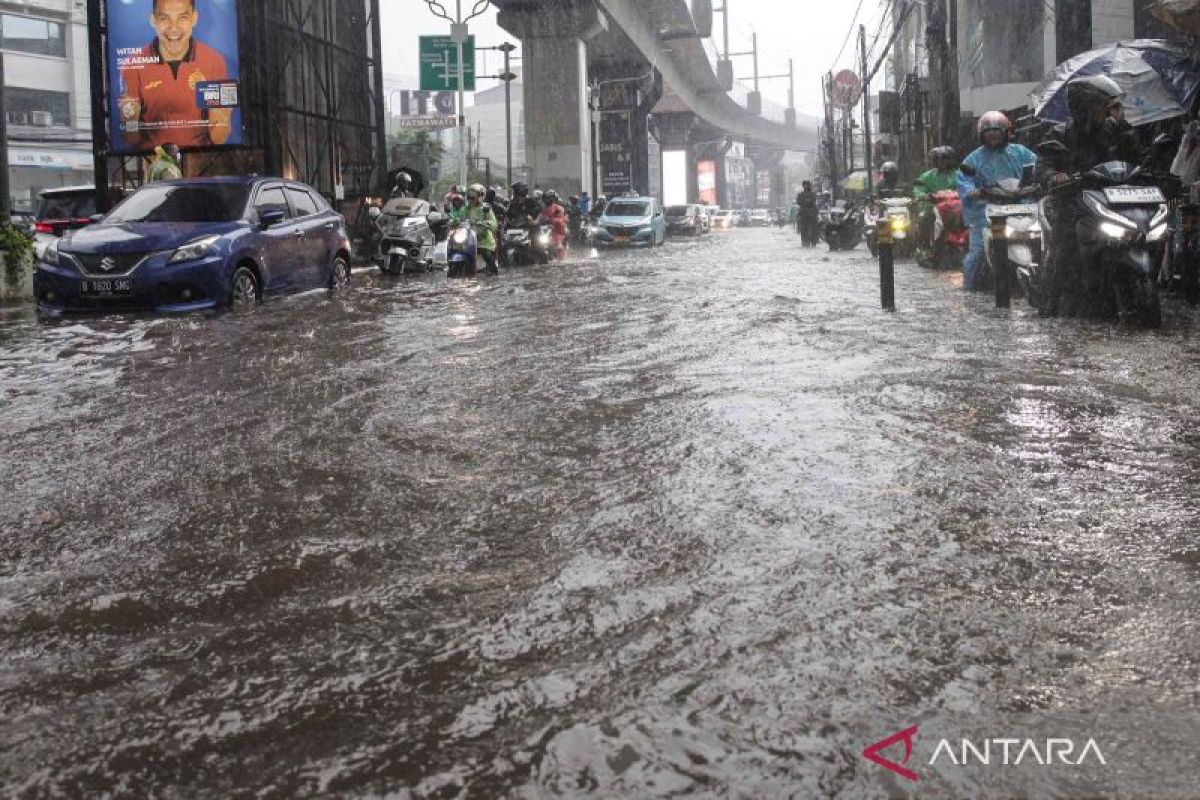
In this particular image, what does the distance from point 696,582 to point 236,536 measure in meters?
1.51

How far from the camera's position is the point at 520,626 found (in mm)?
2855

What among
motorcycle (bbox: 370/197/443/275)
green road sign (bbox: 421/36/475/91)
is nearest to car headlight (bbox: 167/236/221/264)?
motorcycle (bbox: 370/197/443/275)

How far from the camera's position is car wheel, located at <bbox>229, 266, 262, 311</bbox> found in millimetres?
12109

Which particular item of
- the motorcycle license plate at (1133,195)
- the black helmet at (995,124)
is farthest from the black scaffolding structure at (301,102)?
the motorcycle license plate at (1133,195)

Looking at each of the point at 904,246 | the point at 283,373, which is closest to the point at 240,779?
the point at 283,373

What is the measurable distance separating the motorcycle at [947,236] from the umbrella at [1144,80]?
7.06ft

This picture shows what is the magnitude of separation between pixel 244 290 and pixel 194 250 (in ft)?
2.61

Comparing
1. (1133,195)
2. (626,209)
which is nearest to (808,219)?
(626,209)

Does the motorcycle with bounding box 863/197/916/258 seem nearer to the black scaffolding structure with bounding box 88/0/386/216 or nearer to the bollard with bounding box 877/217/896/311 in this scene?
the bollard with bounding box 877/217/896/311

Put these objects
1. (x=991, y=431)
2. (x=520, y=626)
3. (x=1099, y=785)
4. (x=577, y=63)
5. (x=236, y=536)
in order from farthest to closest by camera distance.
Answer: (x=577, y=63) < (x=991, y=431) < (x=236, y=536) < (x=520, y=626) < (x=1099, y=785)

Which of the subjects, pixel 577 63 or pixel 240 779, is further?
pixel 577 63

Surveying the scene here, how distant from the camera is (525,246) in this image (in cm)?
2250

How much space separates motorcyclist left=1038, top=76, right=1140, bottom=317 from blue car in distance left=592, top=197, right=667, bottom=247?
81.3 ft

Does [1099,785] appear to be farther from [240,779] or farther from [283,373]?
[283,373]
